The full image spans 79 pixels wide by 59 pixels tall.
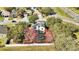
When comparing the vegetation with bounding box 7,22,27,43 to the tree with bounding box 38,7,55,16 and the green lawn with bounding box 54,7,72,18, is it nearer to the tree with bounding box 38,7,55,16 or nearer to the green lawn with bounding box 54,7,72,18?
the tree with bounding box 38,7,55,16

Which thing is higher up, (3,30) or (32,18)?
(32,18)

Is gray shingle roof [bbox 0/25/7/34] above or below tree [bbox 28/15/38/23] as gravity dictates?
below

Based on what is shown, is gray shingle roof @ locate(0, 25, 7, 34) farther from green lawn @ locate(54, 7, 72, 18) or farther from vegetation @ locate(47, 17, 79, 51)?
green lawn @ locate(54, 7, 72, 18)

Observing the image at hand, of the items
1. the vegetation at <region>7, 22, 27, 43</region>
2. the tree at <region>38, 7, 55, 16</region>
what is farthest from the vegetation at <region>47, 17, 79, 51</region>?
the vegetation at <region>7, 22, 27, 43</region>

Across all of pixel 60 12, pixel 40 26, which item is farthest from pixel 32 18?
pixel 60 12

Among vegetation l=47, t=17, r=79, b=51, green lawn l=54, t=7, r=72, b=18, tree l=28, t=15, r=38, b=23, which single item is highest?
green lawn l=54, t=7, r=72, b=18

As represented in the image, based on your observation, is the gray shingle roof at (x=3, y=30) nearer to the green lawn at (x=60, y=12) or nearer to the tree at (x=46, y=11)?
the tree at (x=46, y=11)

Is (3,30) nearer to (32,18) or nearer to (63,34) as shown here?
(32,18)
